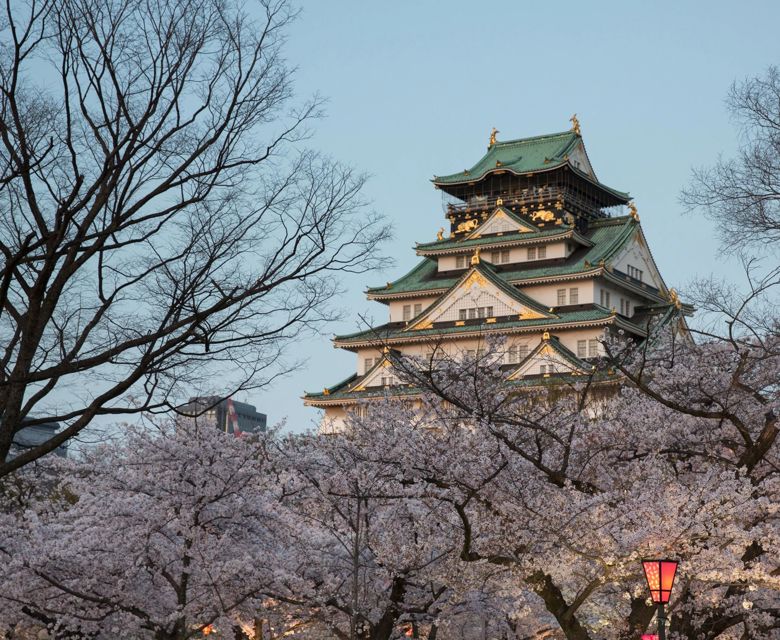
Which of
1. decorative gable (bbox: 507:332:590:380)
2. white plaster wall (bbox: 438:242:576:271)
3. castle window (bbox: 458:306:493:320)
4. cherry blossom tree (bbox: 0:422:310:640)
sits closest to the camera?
cherry blossom tree (bbox: 0:422:310:640)

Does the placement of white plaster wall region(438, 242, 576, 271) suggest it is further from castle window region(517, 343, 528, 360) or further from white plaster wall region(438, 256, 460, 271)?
castle window region(517, 343, 528, 360)

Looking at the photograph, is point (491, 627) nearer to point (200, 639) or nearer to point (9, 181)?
point (200, 639)

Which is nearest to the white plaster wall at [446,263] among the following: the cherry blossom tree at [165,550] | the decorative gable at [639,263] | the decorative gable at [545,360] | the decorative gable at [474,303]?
the decorative gable at [474,303]

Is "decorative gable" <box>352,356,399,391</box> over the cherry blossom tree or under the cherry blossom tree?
over

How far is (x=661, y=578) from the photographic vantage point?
14742mm

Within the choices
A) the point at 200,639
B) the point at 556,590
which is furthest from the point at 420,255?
the point at 556,590

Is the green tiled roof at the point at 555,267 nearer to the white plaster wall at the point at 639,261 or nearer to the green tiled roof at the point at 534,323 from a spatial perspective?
the white plaster wall at the point at 639,261

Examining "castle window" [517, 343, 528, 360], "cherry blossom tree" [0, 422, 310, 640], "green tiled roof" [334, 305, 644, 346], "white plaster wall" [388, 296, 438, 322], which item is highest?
"white plaster wall" [388, 296, 438, 322]

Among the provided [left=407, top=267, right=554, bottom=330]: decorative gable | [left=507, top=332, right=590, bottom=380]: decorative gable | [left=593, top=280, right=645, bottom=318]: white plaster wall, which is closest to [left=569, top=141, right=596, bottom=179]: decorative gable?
[left=593, top=280, right=645, bottom=318]: white plaster wall

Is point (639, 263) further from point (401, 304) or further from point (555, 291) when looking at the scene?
point (401, 304)

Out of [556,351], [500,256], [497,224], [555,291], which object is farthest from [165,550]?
[497,224]

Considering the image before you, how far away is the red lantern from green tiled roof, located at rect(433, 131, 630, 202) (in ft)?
174

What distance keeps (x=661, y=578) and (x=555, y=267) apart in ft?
161

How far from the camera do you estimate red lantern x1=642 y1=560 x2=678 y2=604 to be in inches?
579
